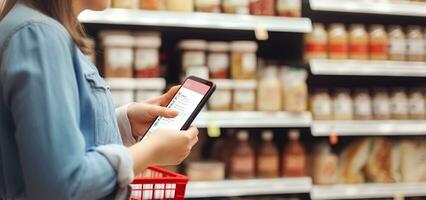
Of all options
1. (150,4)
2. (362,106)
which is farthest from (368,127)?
(150,4)

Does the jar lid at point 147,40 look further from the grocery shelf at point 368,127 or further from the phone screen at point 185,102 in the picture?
the phone screen at point 185,102

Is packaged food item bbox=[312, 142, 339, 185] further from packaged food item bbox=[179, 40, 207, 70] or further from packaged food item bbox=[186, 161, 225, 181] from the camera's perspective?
packaged food item bbox=[179, 40, 207, 70]

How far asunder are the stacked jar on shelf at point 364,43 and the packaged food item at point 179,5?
0.63 meters

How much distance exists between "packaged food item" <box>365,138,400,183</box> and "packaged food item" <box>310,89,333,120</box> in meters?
0.39

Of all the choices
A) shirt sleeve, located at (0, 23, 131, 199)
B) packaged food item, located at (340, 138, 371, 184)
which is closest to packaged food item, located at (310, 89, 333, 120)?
packaged food item, located at (340, 138, 371, 184)

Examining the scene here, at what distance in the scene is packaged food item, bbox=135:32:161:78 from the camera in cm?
229

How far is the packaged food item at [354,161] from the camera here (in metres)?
2.73

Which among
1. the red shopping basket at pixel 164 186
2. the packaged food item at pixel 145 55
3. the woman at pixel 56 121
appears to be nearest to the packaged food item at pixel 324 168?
the packaged food item at pixel 145 55

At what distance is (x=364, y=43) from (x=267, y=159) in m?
0.78

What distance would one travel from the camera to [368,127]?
104 inches

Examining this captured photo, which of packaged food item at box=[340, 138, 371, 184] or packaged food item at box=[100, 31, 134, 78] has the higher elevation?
packaged food item at box=[100, 31, 134, 78]

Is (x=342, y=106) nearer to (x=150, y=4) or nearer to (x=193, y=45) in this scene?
(x=193, y=45)

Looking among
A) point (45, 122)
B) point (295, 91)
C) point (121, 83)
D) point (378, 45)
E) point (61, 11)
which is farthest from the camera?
point (378, 45)

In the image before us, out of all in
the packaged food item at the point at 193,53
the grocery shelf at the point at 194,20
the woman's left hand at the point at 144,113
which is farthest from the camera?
the packaged food item at the point at 193,53
